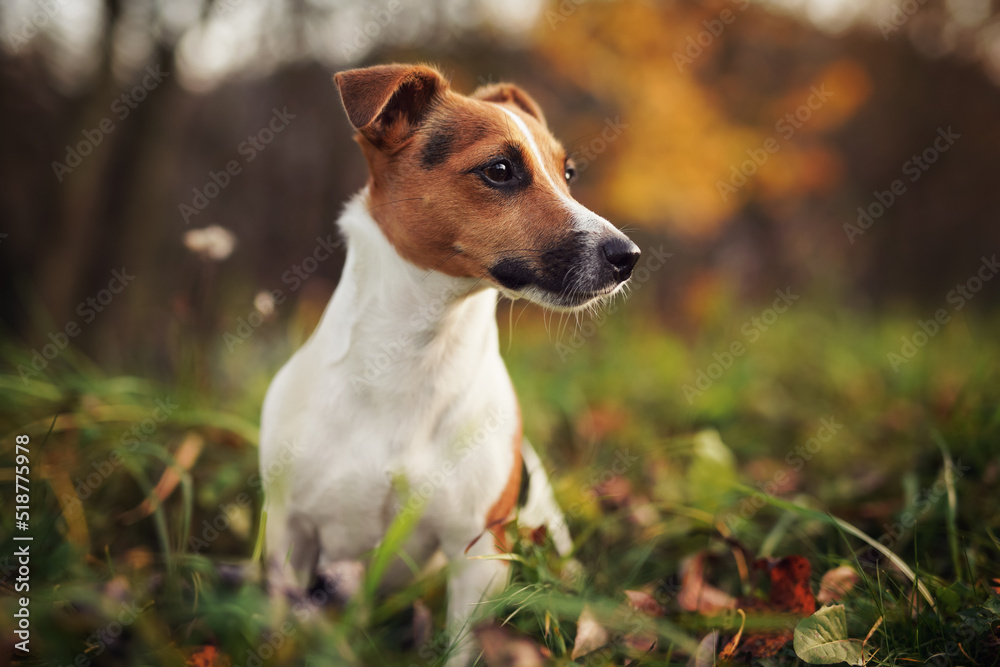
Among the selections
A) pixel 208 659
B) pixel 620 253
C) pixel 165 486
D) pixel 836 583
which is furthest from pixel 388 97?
pixel 836 583

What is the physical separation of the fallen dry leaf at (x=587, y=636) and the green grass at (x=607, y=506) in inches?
1.6

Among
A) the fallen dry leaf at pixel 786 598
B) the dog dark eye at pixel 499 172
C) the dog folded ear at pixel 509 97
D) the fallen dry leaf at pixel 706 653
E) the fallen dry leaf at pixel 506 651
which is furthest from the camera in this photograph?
the dog folded ear at pixel 509 97

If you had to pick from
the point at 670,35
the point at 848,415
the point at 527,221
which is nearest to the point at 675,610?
the point at 527,221

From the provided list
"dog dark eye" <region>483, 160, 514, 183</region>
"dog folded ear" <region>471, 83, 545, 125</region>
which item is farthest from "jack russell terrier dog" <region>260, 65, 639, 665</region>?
"dog folded ear" <region>471, 83, 545, 125</region>

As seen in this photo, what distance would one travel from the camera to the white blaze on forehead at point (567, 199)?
7.13 feet

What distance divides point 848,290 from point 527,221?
840 cm

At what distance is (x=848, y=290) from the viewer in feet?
29.5

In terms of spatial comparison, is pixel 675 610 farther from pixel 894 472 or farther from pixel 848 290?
pixel 848 290

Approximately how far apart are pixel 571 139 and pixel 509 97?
5345mm

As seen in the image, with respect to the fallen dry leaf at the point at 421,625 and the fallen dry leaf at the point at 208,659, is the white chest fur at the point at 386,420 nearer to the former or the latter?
the fallen dry leaf at the point at 421,625

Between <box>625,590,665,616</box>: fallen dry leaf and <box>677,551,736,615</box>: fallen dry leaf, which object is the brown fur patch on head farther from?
<box>677,551,736,615</box>: fallen dry leaf

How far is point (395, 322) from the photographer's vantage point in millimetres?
2230

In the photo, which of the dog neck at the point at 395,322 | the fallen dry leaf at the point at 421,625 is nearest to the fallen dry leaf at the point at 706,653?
the fallen dry leaf at the point at 421,625

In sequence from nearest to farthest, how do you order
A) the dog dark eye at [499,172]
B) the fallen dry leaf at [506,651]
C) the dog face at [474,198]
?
the fallen dry leaf at [506,651], the dog face at [474,198], the dog dark eye at [499,172]
